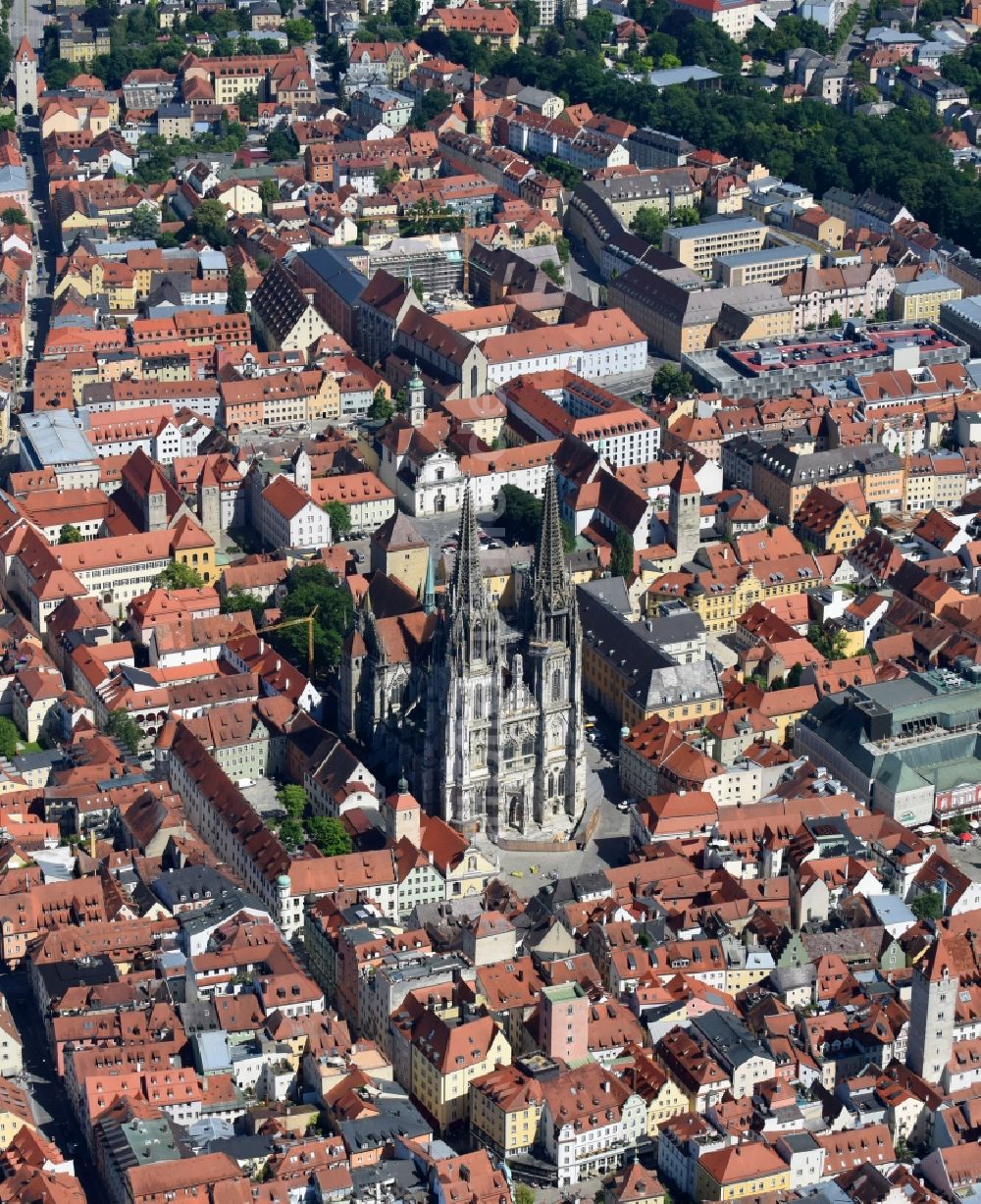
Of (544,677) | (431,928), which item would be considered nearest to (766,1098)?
(431,928)

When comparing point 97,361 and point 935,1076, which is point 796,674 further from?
point 97,361

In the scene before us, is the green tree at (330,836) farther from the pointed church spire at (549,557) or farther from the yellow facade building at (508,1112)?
the yellow facade building at (508,1112)

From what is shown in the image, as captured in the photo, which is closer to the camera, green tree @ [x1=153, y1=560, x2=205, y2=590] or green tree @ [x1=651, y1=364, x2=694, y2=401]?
green tree @ [x1=153, y1=560, x2=205, y2=590]

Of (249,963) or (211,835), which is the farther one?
(211,835)

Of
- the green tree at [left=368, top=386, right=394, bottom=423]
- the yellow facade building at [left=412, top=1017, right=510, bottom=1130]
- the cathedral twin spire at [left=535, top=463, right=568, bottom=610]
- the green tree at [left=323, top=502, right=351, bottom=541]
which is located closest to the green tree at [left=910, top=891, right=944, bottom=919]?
the cathedral twin spire at [left=535, top=463, right=568, bottom=610]

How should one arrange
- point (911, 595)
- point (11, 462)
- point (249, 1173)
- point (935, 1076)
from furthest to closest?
1. point (11, 462)
2. point (911, 595)
3. point (935, 1076)
4. point (249, 1173)

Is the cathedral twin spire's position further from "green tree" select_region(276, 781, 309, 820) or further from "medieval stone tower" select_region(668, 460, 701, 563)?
"medieval stone tower" select_region(668, 460, 701, 563)

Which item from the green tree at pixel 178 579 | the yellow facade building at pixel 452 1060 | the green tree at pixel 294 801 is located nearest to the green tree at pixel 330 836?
the green tree at pixel 294 801
